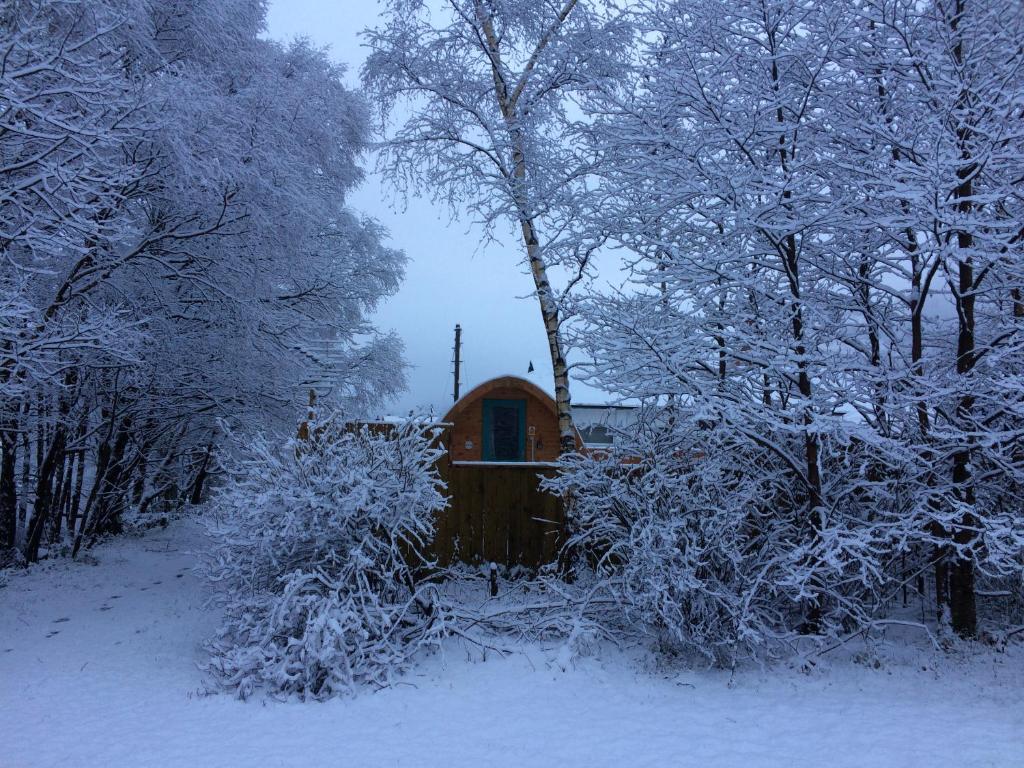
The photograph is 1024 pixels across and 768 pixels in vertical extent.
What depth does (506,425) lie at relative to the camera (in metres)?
18.8

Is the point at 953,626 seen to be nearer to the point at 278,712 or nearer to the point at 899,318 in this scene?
the point at 899,318

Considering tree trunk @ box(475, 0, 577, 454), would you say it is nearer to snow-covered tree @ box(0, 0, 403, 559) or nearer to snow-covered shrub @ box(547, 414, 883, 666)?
snow-covered shrub @ box(547, 414, 883, 666)

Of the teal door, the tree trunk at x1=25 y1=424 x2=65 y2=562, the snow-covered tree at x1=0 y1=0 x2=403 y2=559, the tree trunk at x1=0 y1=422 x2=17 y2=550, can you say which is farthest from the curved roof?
the tree trunk at x1=0 y1=422 x2=17 y2=550

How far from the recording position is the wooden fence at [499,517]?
8.76 metres

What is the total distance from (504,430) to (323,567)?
12.6 meters

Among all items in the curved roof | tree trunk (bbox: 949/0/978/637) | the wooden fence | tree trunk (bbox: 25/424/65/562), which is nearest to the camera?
tree trunk (bbox: 949/0/978/637)

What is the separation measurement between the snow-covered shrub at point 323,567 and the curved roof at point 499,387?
11192 mm

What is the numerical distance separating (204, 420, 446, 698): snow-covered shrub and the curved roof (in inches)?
441

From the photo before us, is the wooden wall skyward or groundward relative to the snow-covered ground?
skyward

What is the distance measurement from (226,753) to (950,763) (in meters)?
4.39

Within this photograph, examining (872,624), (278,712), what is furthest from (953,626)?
(278,712)

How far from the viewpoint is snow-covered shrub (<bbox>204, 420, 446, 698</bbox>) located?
5750mm

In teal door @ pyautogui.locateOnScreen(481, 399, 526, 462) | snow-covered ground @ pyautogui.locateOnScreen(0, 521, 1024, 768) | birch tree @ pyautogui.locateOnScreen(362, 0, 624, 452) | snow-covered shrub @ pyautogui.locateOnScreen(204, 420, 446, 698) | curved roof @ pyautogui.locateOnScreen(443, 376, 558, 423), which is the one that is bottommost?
snow-covered ground @ pyautogui.locateOnScreen(0, 521, 1024, 768)

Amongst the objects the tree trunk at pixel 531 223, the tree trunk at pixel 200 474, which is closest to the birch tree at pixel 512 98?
the tree trunk at pixel 531 223
